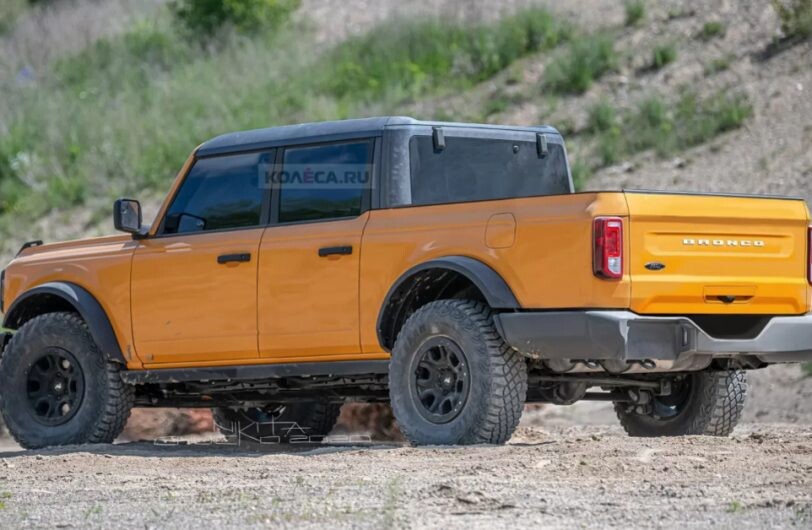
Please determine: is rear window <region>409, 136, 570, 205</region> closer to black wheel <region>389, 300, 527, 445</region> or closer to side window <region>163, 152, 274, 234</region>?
black wheel <region>389, 300, 527, 445</region>

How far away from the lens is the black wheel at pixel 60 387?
11.1m

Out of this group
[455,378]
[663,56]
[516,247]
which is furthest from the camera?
[663,56]

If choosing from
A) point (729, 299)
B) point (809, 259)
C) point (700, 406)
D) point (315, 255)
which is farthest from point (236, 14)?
point (729, 299)

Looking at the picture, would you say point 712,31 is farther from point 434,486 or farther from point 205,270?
point 434,486

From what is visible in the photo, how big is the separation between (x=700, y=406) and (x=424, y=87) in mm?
15650

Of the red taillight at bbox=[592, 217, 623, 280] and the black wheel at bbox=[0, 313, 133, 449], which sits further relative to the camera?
the black wheel at bbox=[0, 313, 133, 449]

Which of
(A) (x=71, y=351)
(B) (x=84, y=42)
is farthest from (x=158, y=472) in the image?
(B) (x=84, y=42)

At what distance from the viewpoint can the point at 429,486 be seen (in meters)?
7.48

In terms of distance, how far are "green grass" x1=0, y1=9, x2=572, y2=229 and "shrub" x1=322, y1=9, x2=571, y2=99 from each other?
0.02 m

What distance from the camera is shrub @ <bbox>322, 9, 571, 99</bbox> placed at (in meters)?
25.5

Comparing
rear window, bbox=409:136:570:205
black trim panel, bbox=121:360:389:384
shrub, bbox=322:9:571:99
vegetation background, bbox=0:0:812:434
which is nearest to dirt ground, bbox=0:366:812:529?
black trim panel, bbox=121:360:389:384

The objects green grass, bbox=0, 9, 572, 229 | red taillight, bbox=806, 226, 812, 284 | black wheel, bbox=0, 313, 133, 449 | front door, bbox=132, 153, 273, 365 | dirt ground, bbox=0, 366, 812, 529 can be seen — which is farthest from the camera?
green grass, bbox=0, 9, 572, 229

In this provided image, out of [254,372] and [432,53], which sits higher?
[432,53]

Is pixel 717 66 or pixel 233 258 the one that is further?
pixel 717 66
